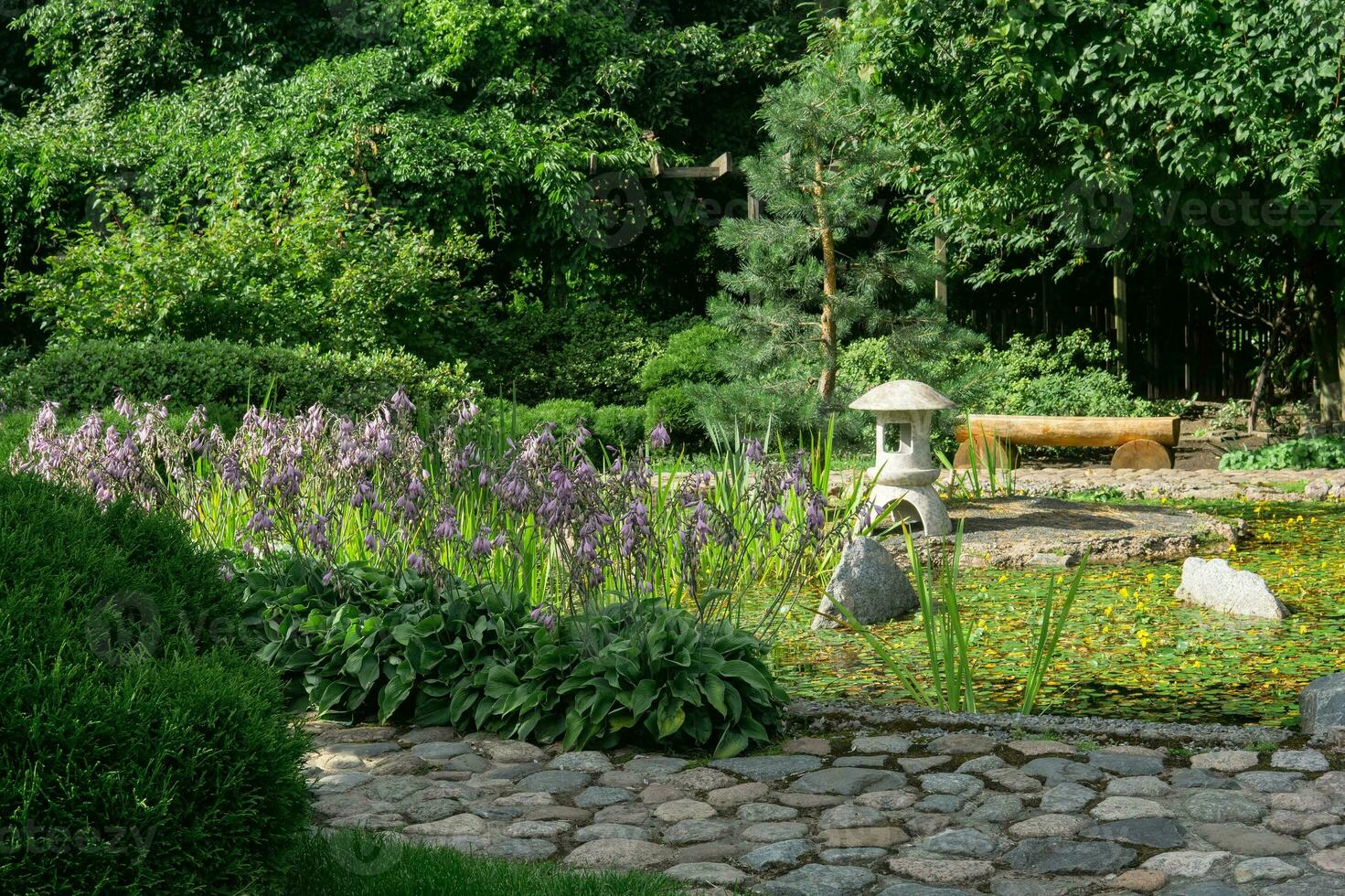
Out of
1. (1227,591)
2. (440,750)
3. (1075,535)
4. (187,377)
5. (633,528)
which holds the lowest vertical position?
(440,750)

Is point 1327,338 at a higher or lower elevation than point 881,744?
higher

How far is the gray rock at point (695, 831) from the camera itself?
3.01m

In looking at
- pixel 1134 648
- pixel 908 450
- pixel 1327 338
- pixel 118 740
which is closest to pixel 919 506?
pixel 908 450

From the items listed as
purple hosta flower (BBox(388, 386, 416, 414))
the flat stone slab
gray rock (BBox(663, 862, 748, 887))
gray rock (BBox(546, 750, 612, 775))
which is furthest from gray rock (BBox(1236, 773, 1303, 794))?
purple hosta flower (BBox(388, 386, 416, 414))

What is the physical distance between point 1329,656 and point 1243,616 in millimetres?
648

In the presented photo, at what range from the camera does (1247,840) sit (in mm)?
2875

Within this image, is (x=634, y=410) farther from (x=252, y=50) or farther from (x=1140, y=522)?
(x=252, y=50)

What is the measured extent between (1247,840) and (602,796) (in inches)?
60.6

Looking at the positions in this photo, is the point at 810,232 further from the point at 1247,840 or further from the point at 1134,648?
the point at 1247,840

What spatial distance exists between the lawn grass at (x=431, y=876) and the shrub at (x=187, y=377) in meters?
5.17

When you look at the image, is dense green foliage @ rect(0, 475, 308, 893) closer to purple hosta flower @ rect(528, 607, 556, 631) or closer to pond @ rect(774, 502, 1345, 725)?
purple hosta flower @ rect(528, 607, 556, 631)

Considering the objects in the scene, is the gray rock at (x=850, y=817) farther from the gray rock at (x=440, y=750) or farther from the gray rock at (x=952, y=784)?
the gray rock at (x=440, y=750)

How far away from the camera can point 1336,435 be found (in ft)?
35.8

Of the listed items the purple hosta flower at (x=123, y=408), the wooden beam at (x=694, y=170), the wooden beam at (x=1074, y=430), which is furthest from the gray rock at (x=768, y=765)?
the wooden beam at (x=694, y=170)
